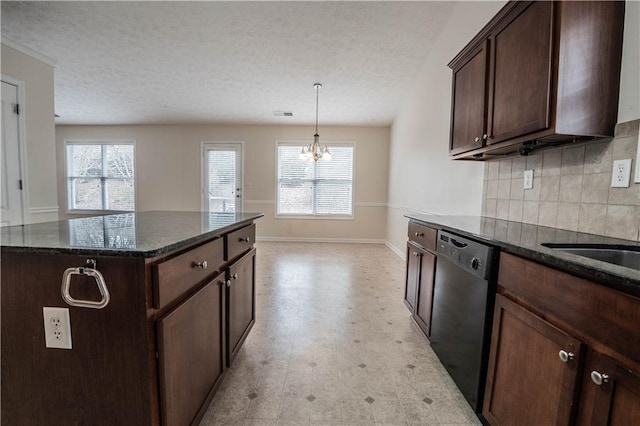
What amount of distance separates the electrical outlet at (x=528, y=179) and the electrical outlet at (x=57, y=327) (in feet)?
7.86

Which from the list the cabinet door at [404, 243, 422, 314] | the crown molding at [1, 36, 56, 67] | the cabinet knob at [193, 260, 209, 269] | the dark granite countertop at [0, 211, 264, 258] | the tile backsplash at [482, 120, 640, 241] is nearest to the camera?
the dark granite countertop at [0, 211, 264, 258]

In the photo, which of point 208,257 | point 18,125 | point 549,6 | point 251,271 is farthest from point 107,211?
point 549,6

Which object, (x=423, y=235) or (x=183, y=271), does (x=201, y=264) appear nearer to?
(x=183, y=271)

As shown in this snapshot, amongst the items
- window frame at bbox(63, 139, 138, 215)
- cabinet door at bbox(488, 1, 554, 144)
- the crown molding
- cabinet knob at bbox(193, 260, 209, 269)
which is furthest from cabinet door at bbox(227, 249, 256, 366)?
window frame at bbox(63, 139, 138, 215)

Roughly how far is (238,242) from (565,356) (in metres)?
1.51

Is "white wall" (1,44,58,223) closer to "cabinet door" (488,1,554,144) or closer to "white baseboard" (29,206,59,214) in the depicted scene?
"white baseboard" (29,206,59,214)

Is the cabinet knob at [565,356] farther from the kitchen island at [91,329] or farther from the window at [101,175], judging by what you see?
the window at [101,175]

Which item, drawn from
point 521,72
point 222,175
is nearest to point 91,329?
point 521,72

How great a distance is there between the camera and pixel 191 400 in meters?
1.12

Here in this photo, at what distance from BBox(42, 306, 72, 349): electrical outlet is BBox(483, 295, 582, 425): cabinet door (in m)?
1.54

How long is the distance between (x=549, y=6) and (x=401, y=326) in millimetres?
2166

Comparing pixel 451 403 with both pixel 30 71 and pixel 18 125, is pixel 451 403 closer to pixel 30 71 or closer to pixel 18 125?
pixel 18 125

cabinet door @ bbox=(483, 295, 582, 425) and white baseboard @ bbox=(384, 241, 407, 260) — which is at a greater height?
cabinet door @ bbox=(483, 295, 582, 425)

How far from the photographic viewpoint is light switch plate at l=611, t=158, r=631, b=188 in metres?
1.21
